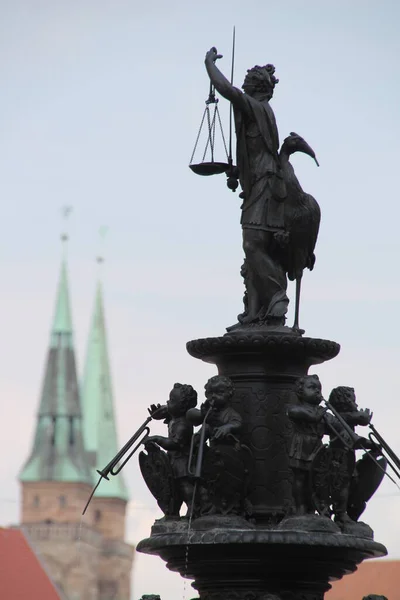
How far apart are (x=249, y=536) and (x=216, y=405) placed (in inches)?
44.0

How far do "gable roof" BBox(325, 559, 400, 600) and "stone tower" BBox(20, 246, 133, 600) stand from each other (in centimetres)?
4958

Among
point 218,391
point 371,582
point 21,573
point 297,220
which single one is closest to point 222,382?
point 218,391

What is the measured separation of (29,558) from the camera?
99.8m

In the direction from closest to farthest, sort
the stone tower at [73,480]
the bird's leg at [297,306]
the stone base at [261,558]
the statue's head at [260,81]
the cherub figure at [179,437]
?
the stone base at [261,558] → the cherub figure at [179,437] → the bird's leg at [297,306] → the statue's head at [260,81] → the stone tower at [73,480]

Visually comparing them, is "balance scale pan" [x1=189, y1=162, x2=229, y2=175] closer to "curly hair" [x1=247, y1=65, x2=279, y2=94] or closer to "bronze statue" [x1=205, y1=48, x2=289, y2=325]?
"bronze statue" [x1=205, y1=48, x2=289, y2=325]

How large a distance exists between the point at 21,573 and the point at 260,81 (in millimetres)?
80792

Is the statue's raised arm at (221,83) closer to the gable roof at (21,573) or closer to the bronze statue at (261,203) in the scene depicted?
the bronze statue at (261,203)

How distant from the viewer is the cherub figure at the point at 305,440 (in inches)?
664

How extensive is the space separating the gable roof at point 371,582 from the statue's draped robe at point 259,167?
8048cm

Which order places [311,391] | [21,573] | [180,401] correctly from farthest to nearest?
[21,573]
[180,401]
[311,391]

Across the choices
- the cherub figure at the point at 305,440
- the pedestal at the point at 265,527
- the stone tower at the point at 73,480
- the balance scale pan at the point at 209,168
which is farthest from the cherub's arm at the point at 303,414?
the stone tower at the point at 73,480

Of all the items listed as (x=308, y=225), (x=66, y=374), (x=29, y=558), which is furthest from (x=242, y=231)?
(x=66, y=374)

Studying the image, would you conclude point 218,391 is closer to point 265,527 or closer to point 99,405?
point 265,527

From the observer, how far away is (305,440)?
55.4ft
